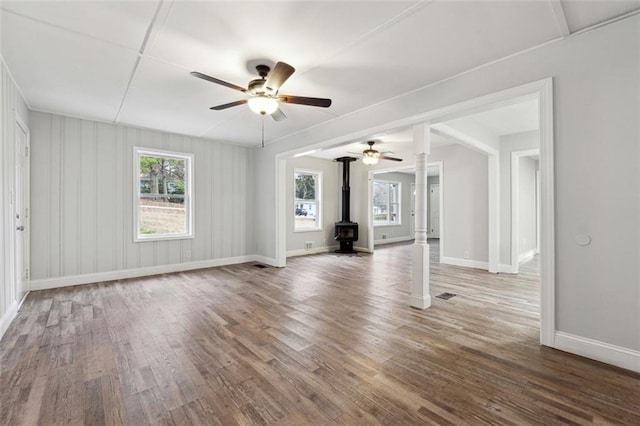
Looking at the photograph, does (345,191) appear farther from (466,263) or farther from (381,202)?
(466,263)

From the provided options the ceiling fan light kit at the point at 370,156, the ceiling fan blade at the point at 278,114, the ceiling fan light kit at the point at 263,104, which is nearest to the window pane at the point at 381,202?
the ceiling fan light kit at the point at 370,156

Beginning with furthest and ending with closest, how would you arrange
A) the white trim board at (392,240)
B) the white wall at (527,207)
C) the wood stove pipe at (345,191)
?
the white trim board at (392,240) → the wood stove pipe at (345,191) → the white wall at (527,207)

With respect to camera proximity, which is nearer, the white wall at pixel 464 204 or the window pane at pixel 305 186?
the white wall at pixel 464 204

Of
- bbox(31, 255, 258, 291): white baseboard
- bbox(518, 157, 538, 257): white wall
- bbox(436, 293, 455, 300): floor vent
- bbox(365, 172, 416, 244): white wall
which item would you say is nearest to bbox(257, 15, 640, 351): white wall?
bbox(436, 293, 455, 300): floor vent

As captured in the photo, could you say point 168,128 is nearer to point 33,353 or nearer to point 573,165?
point 33,353

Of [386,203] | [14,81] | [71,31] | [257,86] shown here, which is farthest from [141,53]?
[386,203]

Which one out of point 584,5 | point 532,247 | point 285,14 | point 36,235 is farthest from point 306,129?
point 532,247

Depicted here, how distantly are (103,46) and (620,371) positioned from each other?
5.02 meters

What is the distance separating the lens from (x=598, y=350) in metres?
2.25

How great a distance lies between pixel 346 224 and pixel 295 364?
577cm

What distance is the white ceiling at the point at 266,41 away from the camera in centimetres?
205

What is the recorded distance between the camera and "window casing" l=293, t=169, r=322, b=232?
302 inches

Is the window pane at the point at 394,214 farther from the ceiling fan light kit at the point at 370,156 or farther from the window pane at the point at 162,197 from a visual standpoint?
the window pane at the point at 162,197

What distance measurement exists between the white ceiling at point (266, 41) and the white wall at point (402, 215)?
260 inches
